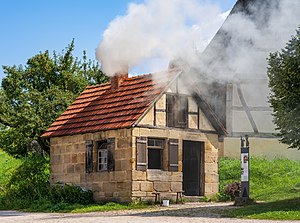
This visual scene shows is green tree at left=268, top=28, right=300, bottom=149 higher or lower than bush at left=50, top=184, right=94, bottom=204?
higher

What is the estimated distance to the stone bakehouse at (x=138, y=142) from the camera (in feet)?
71.0

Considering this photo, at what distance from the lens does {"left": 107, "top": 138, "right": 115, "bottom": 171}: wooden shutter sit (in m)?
22.0

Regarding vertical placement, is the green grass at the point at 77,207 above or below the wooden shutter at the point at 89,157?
below

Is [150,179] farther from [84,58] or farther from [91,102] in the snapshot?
[84,58]

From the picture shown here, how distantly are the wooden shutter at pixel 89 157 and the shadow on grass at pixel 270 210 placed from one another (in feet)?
21.2

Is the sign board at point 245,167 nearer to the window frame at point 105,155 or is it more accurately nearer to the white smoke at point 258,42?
the window frame at point 105,155

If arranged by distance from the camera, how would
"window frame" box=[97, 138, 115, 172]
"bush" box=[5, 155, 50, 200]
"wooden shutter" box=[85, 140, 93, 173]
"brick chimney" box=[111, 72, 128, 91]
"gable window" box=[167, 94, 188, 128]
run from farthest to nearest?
"brick chimney" box=[111, 72, 128, 91]
"bush" box=[5, 155, 50, 200]
"wooden shutter" box=[85, 140, 93, 173]
"gable window" box=[167, 94, 188, 128]
"window frame" box=[97, 138, 115, 172]

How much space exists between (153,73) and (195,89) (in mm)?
1484

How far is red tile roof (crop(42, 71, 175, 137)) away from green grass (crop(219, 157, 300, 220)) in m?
4.30

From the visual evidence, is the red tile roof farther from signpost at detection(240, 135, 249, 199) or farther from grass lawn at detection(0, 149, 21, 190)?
signpost at detection(240, 135, 249, 199)

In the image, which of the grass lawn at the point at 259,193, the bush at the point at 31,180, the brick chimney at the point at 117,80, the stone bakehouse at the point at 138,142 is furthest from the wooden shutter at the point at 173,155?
the bush at the point at 31,180

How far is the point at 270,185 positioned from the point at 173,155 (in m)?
4.10

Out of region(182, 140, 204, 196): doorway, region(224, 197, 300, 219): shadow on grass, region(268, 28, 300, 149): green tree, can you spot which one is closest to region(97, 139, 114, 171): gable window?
region(182, 140, 204, 196): doorway

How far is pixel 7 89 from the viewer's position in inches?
1254
